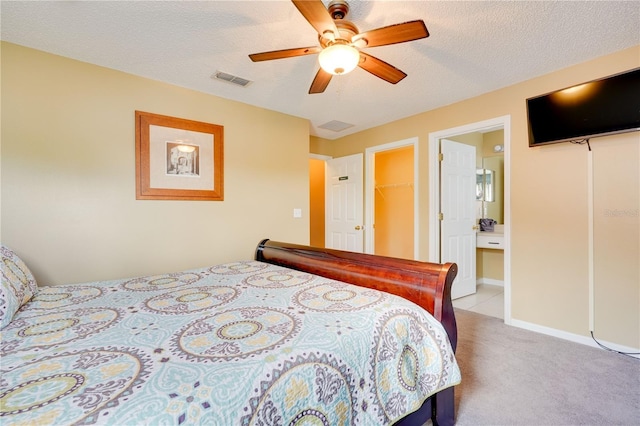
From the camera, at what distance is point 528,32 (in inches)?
81.2

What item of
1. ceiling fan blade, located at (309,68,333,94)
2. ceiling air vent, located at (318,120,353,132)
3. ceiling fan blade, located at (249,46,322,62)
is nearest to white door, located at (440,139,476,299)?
ceiling air vent, located at (318,120,353,132)

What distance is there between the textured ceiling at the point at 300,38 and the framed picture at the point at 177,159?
44cm

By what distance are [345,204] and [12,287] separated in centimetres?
381

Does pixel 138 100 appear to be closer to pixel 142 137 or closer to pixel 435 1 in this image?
pixel 142 137

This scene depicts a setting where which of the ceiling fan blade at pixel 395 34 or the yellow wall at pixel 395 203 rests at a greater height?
the ceiling fan blade at pixel 395 34

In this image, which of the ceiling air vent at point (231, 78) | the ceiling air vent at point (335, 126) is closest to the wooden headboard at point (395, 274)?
the ceiling air vent at point (231, 78)

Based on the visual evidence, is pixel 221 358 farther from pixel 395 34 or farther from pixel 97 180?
pixel 97 180

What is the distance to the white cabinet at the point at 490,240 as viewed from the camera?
3941 mm

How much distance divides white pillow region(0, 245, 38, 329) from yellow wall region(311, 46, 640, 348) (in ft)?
12.3

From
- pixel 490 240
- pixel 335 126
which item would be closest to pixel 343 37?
pixel 335 126

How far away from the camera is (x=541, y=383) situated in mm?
1921

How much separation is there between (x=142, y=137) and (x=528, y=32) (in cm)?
335

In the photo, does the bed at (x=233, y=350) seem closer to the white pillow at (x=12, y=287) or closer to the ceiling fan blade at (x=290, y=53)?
the white pillow at (x=12, y=287)

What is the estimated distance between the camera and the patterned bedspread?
710 millimetres
